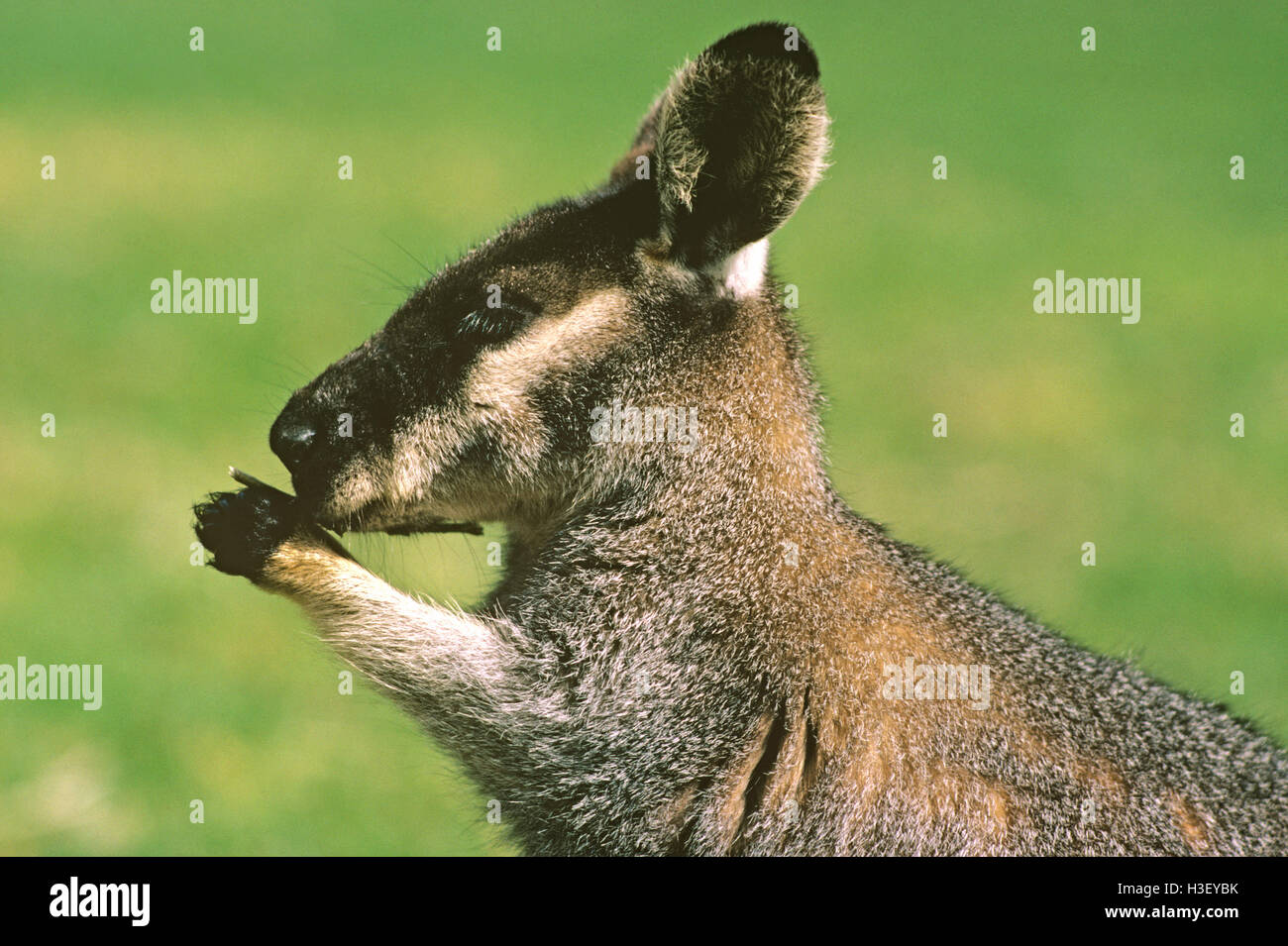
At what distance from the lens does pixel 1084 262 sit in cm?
2034

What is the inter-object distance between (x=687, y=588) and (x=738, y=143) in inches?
62.6

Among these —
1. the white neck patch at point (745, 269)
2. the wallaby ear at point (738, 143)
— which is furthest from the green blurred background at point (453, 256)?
the wallaby ear at point (738, 143)

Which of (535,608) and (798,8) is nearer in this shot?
(535,608)

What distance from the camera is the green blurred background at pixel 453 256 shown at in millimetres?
8891

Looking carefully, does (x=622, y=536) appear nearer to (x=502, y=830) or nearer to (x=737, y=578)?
(x=737, y=578)

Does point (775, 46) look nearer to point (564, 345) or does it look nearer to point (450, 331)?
point (564, 345)

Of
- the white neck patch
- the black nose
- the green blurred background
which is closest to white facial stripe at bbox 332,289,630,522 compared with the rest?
the black nose

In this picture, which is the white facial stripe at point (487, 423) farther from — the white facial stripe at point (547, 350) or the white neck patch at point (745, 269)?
the white neck patch at point (745, 269)

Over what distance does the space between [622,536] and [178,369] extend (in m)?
10.5

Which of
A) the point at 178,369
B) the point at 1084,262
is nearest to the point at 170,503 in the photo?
the point at 178,369

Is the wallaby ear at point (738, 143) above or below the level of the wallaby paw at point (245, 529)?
above

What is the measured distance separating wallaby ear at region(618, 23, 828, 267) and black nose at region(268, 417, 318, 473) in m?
1.45

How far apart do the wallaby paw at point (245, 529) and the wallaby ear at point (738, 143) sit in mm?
1698

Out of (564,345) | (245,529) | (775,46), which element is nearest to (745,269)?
(564,345)
